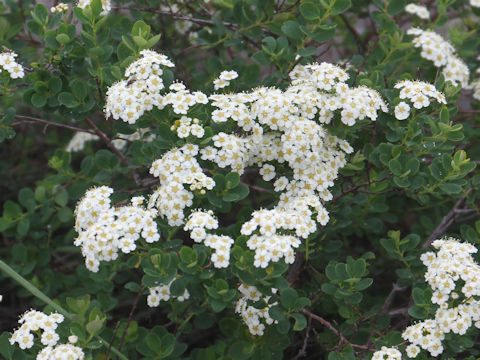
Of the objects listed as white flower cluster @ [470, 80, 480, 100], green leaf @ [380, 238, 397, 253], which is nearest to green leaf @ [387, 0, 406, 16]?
white flower cluster @ [470, 80, 480, 100]

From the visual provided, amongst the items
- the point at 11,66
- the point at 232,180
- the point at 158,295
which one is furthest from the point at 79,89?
the point at 158,295

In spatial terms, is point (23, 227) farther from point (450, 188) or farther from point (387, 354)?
point (450, 188)

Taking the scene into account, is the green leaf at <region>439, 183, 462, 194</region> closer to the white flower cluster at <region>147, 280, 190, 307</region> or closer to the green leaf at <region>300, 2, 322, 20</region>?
the green leaf at <region>300, 2, 322, 20</region>

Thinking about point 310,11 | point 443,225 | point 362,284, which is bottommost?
point 443,225

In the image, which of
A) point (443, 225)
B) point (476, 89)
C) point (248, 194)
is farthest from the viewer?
point (476, 89)

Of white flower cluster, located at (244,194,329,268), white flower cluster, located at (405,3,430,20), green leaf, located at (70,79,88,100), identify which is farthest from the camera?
white flower cluster, located at (405,3,430,20)

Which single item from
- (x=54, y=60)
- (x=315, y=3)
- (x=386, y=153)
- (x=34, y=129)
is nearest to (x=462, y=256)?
(x=386, y=153)

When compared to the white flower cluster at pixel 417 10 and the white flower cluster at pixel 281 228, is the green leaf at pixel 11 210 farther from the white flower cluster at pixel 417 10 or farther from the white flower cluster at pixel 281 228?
the white flower cluster at pixel 417 10
